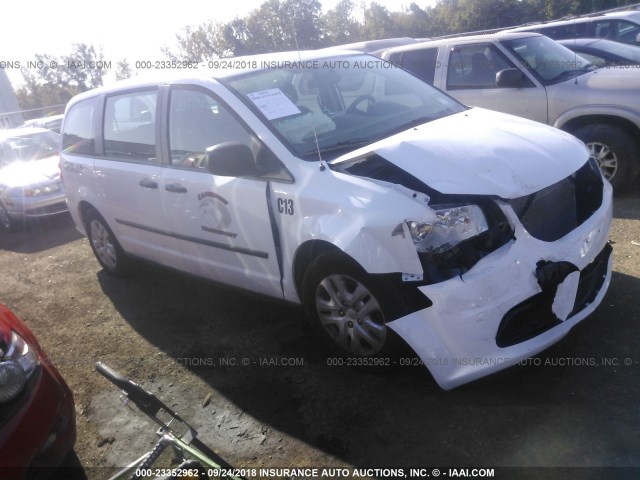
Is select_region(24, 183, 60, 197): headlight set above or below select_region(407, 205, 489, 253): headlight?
below

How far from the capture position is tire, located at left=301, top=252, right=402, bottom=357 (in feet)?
9.46

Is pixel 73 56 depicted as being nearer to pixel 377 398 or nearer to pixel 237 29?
pixel 237 29

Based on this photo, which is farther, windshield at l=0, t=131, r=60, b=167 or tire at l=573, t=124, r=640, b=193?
windshield at l=0, t=131, r=60, b=167

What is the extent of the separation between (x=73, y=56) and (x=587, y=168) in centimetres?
4922

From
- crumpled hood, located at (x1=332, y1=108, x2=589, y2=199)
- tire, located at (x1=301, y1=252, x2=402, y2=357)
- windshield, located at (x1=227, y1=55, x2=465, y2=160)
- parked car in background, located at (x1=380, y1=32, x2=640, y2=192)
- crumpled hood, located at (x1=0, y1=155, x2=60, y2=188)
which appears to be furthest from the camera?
crumpled hood, located at (x1=0, y1=155, x2=60, y2=188)

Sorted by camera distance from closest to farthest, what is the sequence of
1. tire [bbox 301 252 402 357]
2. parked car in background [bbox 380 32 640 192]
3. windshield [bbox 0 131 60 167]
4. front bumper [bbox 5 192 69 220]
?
tire [bbox 301 252 402 357] < parked car in background [bbox 380 32 640 192] < front bumper [bbox 5 192 69 220] < windshield [bbox 0 131 60 167]

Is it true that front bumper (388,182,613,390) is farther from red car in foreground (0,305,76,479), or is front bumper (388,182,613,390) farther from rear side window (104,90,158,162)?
rear side window (104,90,158,162)

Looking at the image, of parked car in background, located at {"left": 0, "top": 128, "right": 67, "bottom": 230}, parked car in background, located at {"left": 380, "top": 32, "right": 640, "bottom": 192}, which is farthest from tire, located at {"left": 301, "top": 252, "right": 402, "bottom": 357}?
parked car in background, located at {"left": 0, "top": 128, "right": 67, "bottom": 230}

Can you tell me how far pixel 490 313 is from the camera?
102 inches

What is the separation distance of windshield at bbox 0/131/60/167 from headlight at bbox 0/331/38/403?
782 cm

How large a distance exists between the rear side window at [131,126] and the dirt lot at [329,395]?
52.3 inches

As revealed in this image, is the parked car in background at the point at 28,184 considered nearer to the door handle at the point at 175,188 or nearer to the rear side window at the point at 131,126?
the rear side window at the point at 131,126

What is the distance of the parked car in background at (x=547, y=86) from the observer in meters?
5.46

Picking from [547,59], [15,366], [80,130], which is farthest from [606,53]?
[15,366]
